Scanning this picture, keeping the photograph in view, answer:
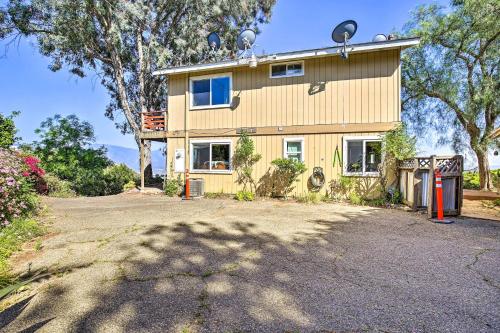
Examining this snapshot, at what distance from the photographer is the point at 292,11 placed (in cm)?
1561

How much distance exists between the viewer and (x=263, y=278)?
3.14 m

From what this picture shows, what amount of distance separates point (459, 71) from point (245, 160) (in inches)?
420

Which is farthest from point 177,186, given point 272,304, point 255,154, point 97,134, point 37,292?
point 272,304

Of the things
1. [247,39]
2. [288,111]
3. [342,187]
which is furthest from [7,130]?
[342,187]

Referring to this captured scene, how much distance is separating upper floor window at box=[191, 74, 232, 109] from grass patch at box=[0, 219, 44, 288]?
24.5 ft

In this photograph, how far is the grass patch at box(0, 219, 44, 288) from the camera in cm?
340

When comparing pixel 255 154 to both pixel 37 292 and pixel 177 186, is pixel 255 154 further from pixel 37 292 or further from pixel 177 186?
pixel 37 292

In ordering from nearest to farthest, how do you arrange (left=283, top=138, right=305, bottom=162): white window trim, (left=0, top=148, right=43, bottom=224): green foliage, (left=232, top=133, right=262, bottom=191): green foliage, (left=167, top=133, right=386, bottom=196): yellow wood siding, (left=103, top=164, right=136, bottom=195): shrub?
(left=0, top=148, right=43, bottom=224): green foliage → (left=167, top=133, right=386, bottom=196): yellow wood siding → (left=283, top=138, right=305, bottom=162): white window trim → (left=232, top=133, right=262, bottom=191): green foliage → (left=103, top=164, right=136, bottom=195): shrub

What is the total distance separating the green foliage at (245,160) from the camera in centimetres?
1020

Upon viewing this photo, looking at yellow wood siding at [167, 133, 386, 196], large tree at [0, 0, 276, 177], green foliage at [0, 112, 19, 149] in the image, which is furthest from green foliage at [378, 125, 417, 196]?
green foliage at [0, 112, 19, 149]

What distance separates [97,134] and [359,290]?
627 inches

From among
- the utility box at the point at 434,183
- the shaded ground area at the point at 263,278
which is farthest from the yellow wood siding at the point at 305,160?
the shaded ground area at the point at 263,278

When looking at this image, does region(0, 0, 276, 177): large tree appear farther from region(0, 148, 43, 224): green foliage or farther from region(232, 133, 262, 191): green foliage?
region(0, 148, 43, 224): green foliage

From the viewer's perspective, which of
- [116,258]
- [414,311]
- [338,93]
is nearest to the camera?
[414,311]
